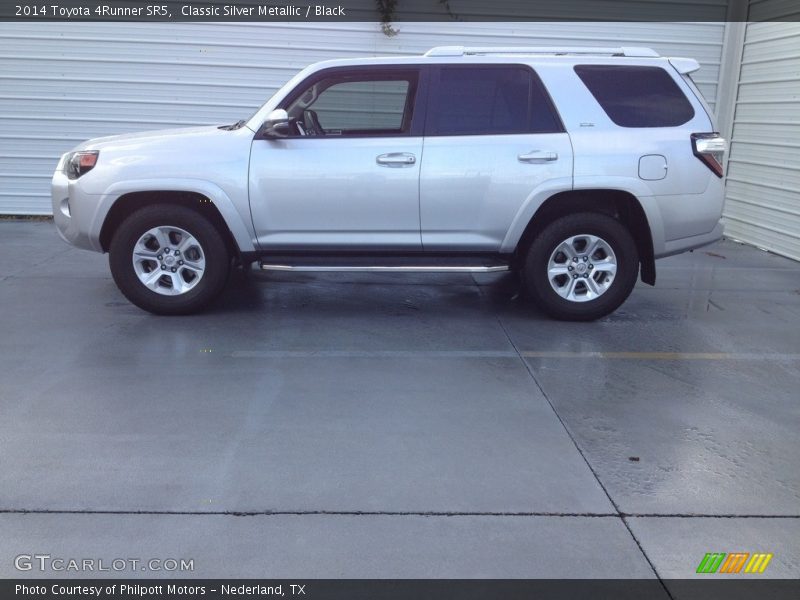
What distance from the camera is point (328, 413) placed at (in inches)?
179

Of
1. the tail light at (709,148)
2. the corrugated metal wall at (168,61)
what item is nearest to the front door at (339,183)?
the tail light at (709,148)

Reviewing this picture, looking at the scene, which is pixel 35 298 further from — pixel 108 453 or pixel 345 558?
pixel 345 558

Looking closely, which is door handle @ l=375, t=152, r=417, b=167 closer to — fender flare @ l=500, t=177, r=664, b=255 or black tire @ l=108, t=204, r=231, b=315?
fender flare @ l=500, t=177, r=664, b=255

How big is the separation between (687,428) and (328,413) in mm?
2033

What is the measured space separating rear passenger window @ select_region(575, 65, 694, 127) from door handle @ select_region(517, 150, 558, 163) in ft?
1.92

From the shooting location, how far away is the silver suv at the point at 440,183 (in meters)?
6.02

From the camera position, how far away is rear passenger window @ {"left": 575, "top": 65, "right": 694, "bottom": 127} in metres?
6.18

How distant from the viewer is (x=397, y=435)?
168 inches

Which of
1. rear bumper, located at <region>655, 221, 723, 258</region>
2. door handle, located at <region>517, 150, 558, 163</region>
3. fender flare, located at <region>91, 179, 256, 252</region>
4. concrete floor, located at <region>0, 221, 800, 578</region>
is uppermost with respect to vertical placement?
door handle, located at <region>517, 150, 558, 163</region>

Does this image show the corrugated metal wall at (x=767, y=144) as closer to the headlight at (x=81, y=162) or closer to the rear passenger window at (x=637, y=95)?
the rear passenger window at (x=637, y=95)

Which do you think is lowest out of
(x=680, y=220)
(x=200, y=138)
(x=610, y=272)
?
(x=610, y=272)

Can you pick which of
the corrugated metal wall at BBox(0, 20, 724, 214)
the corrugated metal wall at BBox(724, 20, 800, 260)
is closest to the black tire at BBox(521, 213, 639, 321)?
the corrugated metal wall at BBox(724, 20, 800, 260)

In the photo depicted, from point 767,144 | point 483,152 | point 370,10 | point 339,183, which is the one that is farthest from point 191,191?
point 767,144

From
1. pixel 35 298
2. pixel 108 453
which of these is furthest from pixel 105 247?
pixel 108 453
